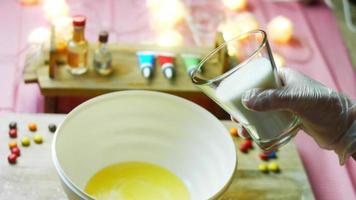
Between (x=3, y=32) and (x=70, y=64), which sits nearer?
(x=70, y=64)

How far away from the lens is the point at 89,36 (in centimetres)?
139

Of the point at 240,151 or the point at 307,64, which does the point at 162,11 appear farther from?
the point at 240,151

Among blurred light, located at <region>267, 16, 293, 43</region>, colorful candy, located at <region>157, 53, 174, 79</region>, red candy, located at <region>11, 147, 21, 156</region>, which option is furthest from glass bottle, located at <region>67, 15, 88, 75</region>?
blurred light, located at <region>267, 16, 293, 43</region>

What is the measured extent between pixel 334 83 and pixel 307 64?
81mm

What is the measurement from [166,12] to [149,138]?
62cm

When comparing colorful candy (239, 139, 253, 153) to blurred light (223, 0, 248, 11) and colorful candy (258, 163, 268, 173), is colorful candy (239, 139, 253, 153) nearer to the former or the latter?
colorful candy (258, 163, 268, 173)

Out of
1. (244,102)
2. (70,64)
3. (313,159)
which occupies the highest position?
(244,102)

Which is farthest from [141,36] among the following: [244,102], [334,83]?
[244,102]

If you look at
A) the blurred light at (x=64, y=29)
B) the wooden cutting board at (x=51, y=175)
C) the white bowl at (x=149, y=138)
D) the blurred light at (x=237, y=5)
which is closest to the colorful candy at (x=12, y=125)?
the wooden cutting board at (x=51, y=175)

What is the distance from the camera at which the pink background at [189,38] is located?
3.91 ft

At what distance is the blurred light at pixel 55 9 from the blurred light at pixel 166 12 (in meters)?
0.21

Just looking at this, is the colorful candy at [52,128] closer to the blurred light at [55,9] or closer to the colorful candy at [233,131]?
the colorful candy at [233,131]

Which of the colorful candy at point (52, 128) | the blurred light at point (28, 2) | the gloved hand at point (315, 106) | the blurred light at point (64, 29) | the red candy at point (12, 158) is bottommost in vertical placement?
the red candy at point (12, 158)

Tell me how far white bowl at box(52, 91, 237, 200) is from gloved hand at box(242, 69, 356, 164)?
12cm
